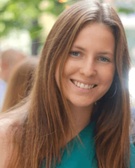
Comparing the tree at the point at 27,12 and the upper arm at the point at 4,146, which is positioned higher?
the tree at the point at 27,12

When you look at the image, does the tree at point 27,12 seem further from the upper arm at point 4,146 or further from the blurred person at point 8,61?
the upper arm at point 4,146

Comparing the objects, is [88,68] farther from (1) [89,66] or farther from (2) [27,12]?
(2) [27,12]

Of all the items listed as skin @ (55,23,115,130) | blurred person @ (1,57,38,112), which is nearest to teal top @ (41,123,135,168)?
skin @ (55,23,115,130)

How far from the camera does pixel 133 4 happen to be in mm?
4680

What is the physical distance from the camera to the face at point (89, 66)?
238 cm

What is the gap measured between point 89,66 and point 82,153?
1.62 ft

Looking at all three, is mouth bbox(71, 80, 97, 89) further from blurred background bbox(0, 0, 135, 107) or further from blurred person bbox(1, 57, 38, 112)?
blurred background bbox(0, 0, 135, 107)

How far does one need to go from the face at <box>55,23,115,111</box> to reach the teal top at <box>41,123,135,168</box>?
0.23m

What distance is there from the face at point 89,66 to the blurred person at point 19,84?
855 mm

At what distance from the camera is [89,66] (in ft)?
7.81

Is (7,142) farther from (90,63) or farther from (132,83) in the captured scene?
(132,83)

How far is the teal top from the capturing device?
2.54m

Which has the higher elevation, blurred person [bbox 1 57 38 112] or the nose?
the nose

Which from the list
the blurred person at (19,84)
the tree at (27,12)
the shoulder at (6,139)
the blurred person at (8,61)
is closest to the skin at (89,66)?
the shoulder at (6,139)
